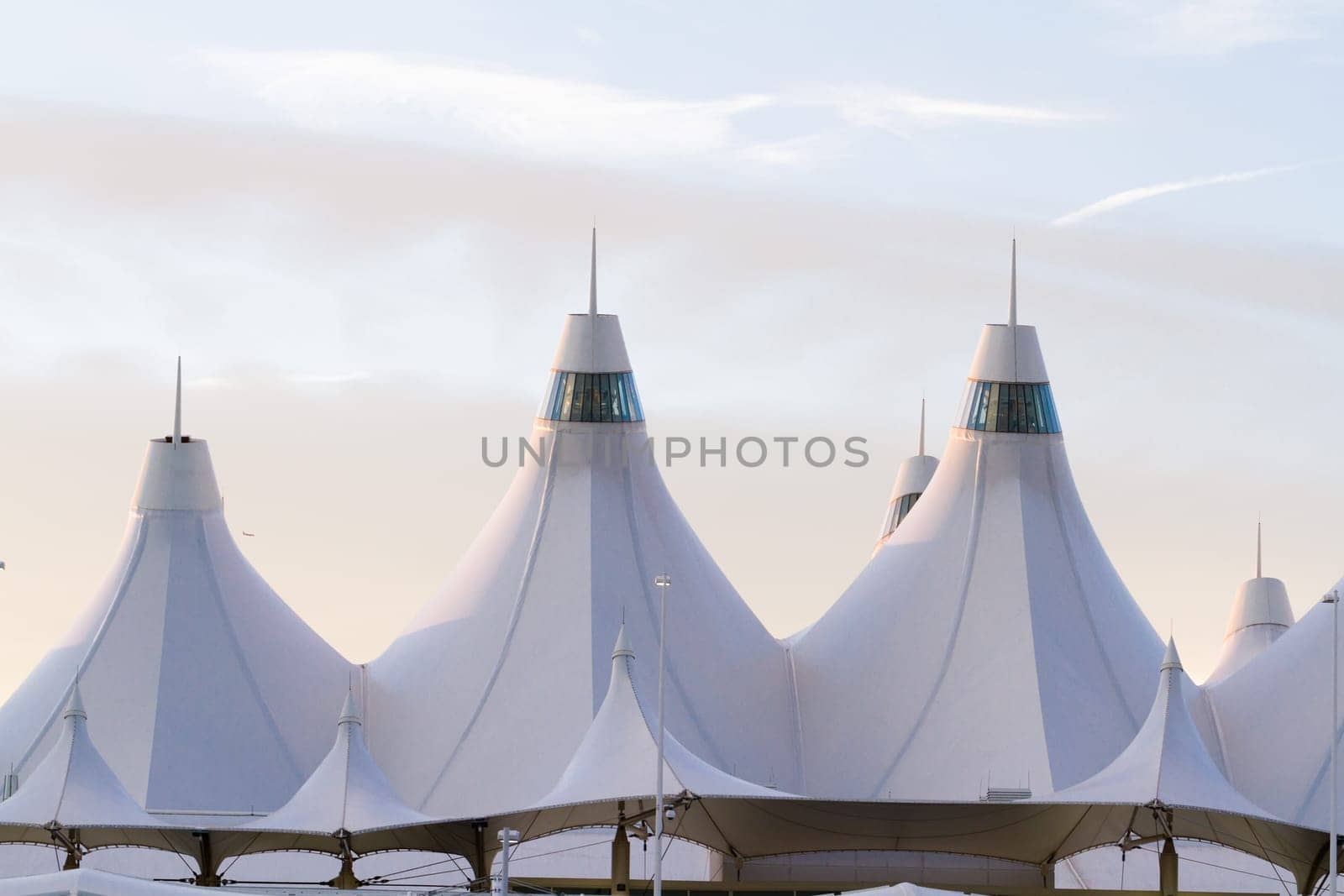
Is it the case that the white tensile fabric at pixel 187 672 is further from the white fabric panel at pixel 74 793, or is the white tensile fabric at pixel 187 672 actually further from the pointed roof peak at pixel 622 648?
the pointed roof peak at pixel 622 648

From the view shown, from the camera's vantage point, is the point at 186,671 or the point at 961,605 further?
the point at 961,605

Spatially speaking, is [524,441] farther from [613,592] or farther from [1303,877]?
[1303,877]

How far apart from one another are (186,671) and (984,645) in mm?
15252

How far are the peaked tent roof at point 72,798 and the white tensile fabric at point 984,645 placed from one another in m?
→ 13.8

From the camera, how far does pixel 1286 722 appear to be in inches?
2421

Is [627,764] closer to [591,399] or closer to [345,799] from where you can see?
[345,799]

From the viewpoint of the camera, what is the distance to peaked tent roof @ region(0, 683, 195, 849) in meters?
54.7

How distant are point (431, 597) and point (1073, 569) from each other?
12663 millimetres

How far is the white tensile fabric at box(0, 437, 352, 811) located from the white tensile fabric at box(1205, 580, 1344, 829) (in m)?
17.4

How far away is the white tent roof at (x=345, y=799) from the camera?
180ft

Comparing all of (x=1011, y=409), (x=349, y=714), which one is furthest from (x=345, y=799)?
(x=1011, y=409)

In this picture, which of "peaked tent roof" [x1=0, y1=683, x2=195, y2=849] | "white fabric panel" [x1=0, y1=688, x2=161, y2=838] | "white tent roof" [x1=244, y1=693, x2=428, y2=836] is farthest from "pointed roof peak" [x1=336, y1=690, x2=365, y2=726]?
"white fabric panel" [x1=0, y1=688, x2=161, y2=838]

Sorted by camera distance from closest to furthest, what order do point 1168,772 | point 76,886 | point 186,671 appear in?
point 76,886 < point 1168,772 < point 186,671

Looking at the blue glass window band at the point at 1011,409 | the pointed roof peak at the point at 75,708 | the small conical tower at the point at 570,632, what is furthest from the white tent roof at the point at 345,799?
the blue glass window band at the point at 1011,409
